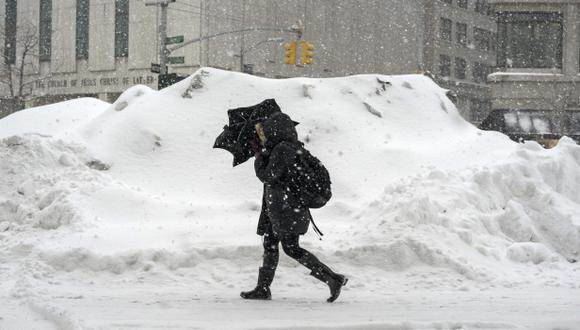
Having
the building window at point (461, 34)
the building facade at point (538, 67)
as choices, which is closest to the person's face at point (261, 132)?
the building facade at point (538, 67)

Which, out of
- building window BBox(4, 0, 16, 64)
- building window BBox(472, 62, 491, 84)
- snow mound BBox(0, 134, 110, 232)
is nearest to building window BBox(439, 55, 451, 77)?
building window BBox(472, 62, 491, 84)

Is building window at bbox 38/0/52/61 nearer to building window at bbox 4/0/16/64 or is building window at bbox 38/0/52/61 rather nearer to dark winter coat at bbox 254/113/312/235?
building window at bbox 4/0/16/64

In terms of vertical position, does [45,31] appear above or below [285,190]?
above

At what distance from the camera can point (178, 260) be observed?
722 cm

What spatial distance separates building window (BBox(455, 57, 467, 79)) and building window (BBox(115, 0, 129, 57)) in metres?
28.0

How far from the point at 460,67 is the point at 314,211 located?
5211cm

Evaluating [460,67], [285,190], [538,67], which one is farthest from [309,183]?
[460,67]

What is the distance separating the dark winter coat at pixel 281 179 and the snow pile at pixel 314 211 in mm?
1446

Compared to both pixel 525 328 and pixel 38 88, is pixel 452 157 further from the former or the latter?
pixel 38 88

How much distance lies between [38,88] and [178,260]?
Answer: 39.8 m

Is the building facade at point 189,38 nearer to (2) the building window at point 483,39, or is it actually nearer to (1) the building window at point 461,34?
(1) the building window at point 461,34

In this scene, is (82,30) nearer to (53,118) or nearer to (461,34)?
(461,34)

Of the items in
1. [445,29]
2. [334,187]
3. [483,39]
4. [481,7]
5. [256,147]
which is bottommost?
[334,187]

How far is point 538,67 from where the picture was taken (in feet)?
118
